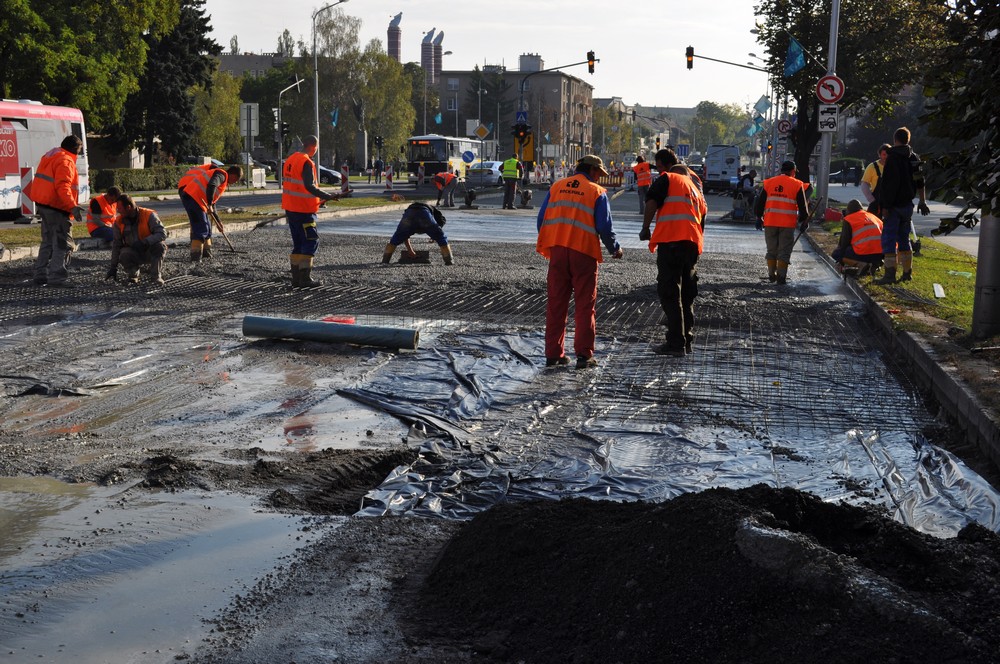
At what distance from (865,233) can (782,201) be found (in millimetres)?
1334

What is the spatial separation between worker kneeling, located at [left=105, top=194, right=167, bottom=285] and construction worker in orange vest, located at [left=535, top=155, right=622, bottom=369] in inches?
249

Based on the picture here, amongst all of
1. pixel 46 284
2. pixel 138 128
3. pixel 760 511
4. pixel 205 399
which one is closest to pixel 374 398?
pixel 205 399

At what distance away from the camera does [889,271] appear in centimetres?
1427

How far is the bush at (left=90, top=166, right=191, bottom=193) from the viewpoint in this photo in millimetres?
44844

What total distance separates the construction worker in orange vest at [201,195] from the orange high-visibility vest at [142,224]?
2.12 meters

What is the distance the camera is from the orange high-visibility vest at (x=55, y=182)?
1288 centimetres

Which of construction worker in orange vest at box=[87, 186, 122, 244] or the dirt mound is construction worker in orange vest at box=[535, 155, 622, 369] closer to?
the dirt mound

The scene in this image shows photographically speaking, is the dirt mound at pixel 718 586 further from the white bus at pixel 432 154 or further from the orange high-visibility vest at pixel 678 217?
the white bus at pixel 432 154

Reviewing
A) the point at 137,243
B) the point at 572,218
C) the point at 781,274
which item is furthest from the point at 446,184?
the point at 572,218

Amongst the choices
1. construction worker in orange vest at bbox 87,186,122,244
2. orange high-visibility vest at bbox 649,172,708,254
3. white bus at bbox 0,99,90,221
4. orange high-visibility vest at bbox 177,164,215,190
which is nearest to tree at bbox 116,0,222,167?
white bus at bbox 0,99,90,221

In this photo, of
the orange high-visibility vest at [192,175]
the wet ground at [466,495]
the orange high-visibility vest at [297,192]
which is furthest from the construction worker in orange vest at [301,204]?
the orange high-visibility vest at [192,175]

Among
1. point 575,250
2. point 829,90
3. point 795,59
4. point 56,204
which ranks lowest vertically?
point 575,250

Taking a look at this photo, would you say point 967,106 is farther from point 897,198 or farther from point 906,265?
point 906,265

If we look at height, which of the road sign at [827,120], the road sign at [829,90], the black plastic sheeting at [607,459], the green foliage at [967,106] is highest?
the road sign at [829,90]
